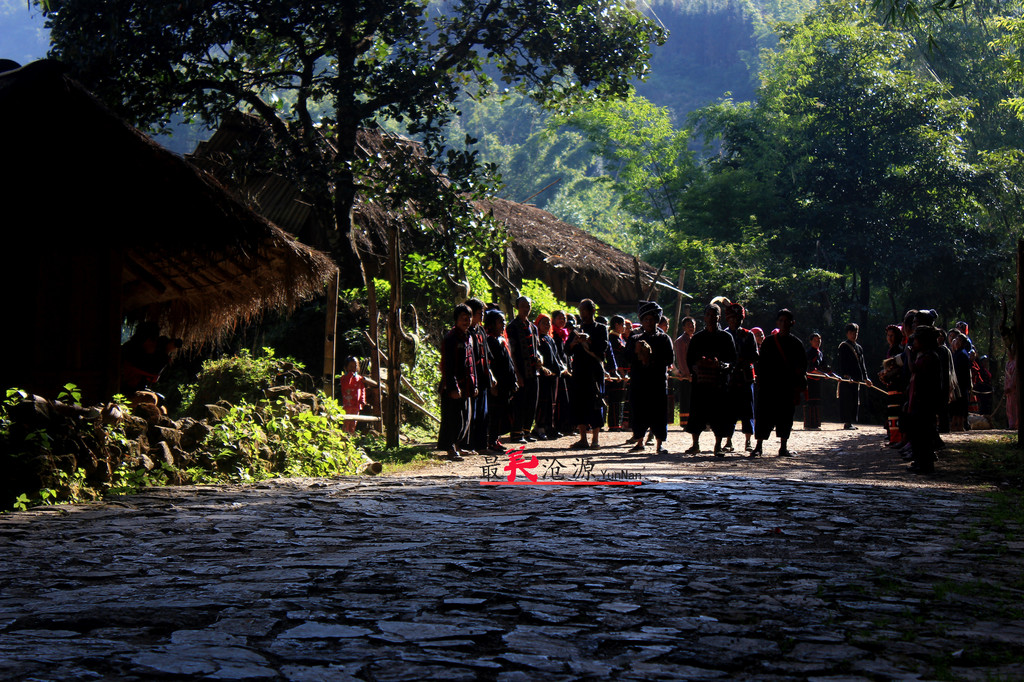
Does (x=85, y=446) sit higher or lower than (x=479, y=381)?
lower

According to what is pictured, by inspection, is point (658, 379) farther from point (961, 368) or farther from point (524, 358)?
point (961, 368)

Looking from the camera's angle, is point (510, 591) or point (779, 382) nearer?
point (510, 591)

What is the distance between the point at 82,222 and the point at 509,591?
648cm

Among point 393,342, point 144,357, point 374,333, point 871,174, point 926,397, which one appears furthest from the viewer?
point 871,174

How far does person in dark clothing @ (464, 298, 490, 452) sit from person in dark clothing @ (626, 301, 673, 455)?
197cm

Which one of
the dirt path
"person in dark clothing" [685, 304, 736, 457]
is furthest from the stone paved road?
"person in dark clothing" [685, 304, 736, 457]

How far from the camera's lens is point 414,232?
17000 millimetres

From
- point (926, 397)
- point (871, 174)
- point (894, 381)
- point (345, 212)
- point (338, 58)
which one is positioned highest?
point (871, 174)

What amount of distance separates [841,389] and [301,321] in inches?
415

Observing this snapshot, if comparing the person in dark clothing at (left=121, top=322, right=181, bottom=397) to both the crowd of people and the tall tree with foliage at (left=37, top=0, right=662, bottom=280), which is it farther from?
the tall tree with foliage at (left=37, top=0, right=662, bottom=280)

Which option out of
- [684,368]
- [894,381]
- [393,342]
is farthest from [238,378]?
[894,381]

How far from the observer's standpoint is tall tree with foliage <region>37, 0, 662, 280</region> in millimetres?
14570

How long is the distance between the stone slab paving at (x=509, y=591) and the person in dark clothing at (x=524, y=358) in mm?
6956

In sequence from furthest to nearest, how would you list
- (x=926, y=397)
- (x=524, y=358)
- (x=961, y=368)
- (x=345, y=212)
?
1. (x=961, y=368)
2. (x=345, y=212)
3. (x=524, y=358)
4. (x=926, y=397)
